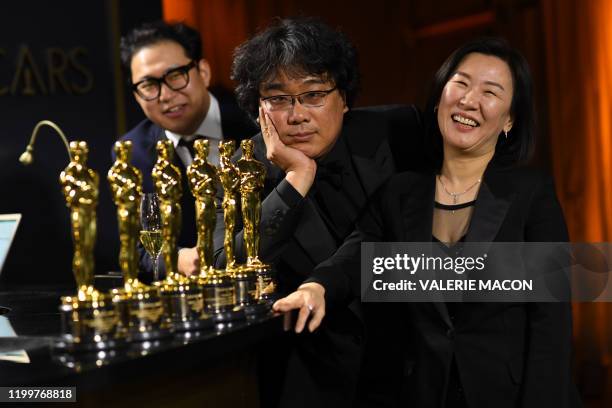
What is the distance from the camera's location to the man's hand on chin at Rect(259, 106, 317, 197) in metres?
2.48

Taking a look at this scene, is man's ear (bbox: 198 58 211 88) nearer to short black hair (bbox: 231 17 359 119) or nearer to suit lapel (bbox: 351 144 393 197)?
short black hair (bbox: 231 17 359 119)

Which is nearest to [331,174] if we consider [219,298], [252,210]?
[252,210]

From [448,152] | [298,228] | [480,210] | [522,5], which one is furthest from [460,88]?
[522,5]

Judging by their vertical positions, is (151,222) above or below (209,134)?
below

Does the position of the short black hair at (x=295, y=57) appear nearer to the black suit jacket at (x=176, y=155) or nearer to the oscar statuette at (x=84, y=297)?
the oscar statuette at (x=84, y=297)

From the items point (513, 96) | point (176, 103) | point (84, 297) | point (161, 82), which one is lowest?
point (84, 297)

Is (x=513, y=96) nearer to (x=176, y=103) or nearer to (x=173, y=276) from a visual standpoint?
(x=173, y=276)

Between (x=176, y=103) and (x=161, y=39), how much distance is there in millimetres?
384

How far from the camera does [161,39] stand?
4.18 metres

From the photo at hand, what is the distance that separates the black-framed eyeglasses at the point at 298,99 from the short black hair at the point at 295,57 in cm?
6

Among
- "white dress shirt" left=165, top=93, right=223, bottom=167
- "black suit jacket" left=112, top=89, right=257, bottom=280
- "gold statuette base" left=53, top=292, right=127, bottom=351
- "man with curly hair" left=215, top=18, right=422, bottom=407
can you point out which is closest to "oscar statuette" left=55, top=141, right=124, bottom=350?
"gold statuette base" left=53, top=292, right=127, bottom=351

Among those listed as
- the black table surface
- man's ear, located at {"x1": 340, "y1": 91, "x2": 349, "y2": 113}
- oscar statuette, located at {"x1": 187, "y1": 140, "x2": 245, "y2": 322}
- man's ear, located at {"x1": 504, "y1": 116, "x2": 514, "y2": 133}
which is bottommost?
the black table surface

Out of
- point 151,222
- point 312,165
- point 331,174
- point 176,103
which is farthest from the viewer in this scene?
point 176,103

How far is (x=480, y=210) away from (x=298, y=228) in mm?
604
